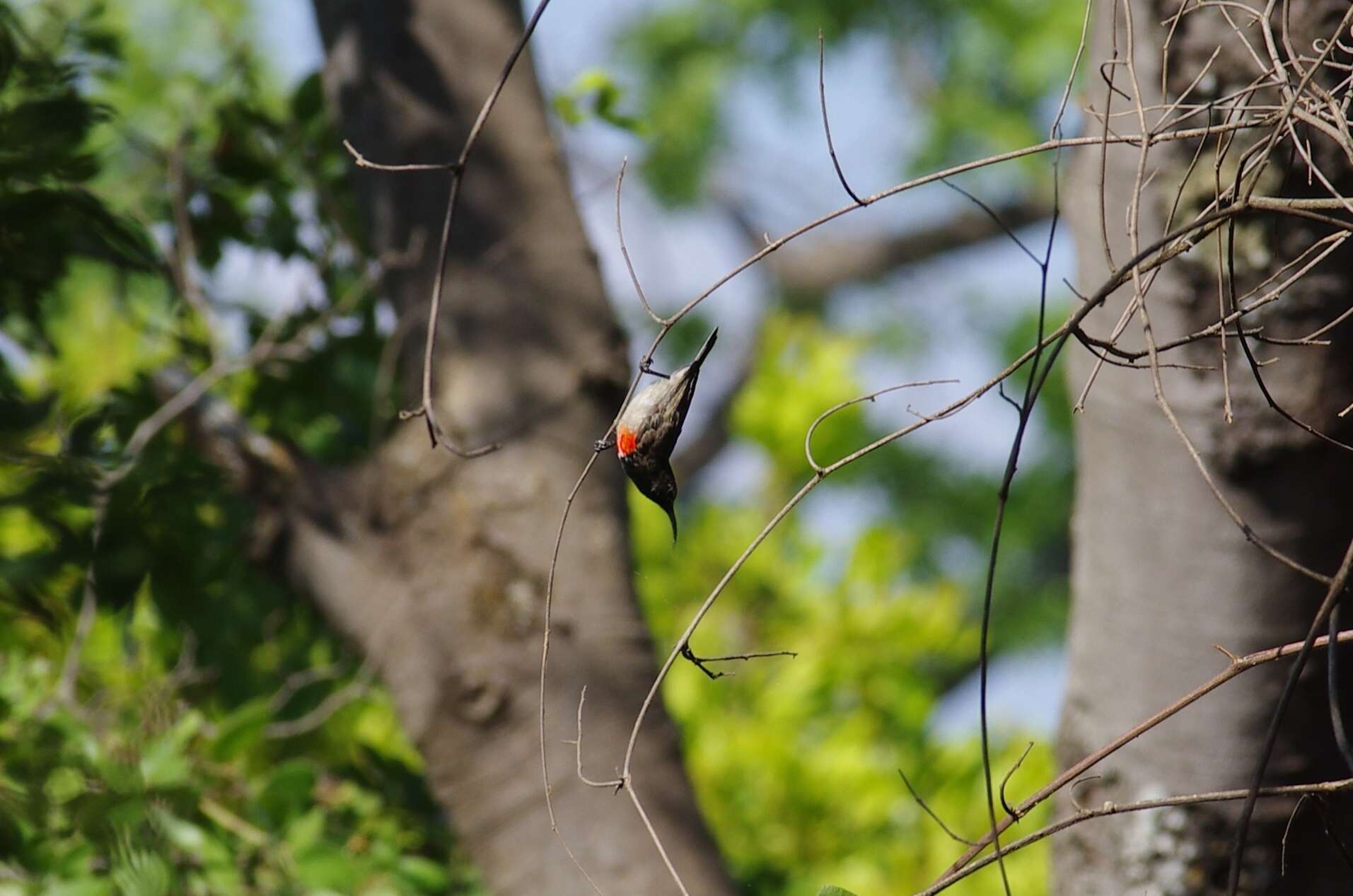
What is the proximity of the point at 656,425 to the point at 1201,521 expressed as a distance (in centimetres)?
47

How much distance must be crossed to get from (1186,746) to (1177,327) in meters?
0.30

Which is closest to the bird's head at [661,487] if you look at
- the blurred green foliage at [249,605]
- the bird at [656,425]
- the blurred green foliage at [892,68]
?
the bird at [656,425]

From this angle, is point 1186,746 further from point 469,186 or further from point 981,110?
point 981,110

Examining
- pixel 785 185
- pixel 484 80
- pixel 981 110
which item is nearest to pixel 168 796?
pixel 484 80

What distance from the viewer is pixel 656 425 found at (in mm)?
583

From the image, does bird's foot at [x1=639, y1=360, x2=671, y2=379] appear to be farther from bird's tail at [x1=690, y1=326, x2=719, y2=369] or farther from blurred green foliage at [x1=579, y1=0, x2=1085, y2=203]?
blurred green foliage at [x1=579, y1=0, x2=1085, y2=203]

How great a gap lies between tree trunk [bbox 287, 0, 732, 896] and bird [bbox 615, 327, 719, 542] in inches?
17.6

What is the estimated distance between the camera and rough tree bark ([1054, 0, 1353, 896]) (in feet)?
2.55

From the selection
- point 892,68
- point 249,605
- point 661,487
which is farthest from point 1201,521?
point 892,68

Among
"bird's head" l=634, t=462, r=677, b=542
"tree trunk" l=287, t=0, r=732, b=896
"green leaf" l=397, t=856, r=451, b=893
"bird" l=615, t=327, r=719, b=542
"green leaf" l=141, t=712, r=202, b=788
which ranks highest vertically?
"bird" l=615, t=327, r=719, b=542

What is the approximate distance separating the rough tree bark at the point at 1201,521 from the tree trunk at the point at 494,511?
13.7 inches

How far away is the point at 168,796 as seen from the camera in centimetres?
92

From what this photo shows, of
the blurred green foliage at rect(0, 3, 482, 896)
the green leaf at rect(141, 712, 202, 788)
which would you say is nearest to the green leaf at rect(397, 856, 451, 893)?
the blurred green foliage at rect(0, 3, 482, 896)

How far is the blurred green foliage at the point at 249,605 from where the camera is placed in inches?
34.1
